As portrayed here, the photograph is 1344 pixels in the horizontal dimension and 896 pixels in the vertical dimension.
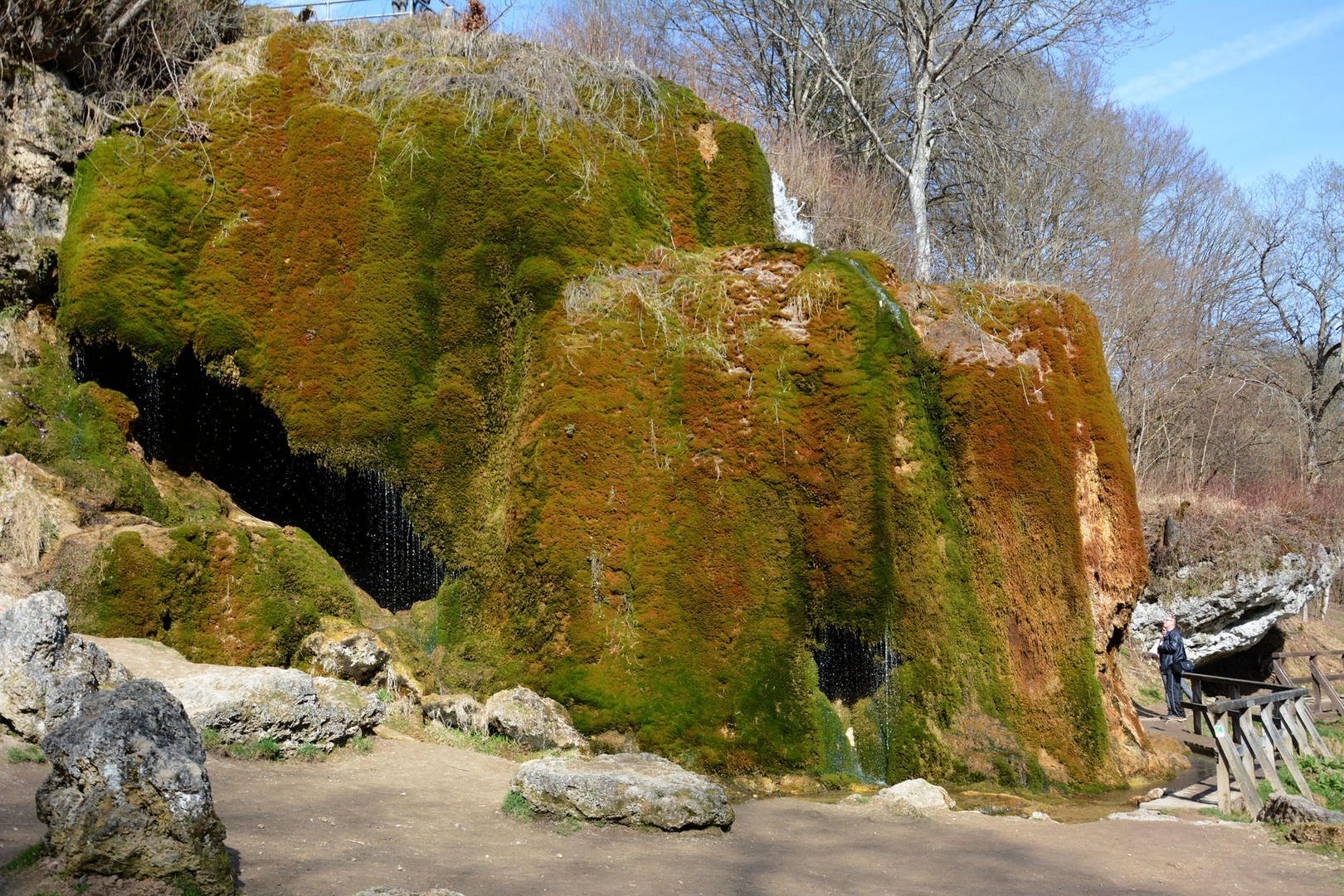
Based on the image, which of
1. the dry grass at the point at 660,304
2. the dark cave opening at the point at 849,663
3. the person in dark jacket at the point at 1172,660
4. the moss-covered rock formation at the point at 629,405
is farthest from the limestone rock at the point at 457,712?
the person in dark jacket at the point at 1172,660

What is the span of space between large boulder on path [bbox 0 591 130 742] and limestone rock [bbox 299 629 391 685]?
231 cm

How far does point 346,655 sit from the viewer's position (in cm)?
838

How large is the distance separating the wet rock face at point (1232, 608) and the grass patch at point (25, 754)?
58.2ft

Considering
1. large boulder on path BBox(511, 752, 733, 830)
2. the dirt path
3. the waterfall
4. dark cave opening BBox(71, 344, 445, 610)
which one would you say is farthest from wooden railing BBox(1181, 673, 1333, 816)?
the waterfall

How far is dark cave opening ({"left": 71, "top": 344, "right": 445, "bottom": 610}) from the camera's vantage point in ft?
32.3

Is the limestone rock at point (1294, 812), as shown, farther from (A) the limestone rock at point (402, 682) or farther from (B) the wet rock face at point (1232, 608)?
(B) the wet rock face at point (1232, 608)

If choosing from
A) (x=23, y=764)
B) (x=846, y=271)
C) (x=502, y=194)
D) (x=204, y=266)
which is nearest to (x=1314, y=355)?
(x=846, y=271)

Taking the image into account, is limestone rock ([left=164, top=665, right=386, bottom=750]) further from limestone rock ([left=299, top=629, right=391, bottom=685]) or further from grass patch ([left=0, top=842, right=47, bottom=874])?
grass patch ([left=0, top=842, right=47, bottom=874])

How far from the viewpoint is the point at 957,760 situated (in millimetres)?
9008

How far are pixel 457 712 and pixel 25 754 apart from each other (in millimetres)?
3578

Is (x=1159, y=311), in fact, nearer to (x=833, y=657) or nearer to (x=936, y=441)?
(x=936, y=441)

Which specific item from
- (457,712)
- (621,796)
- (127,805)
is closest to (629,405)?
(457,712)

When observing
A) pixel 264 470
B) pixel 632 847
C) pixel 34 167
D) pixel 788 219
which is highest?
pixel 788 219

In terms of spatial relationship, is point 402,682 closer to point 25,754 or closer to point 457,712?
point 457,712
